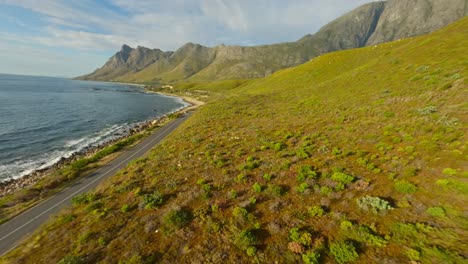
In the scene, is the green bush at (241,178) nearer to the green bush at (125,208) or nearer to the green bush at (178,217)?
the green bush at (178,217)

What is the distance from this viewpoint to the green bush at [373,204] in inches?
521

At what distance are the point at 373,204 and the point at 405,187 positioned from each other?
2786mm

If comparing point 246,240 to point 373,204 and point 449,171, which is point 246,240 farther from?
point 449,171

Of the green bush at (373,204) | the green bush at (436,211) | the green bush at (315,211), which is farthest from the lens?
the green bush at (315,211)

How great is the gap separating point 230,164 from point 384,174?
46.2ft

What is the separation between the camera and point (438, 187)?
13602 mm

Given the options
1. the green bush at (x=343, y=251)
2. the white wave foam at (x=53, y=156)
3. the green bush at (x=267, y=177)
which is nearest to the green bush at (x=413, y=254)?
the green bush at (x=343, y=251)

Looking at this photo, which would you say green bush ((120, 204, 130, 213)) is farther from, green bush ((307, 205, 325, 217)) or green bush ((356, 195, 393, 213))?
green bush ((356, 195, 393, 213))

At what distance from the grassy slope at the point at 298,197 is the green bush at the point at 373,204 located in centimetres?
35

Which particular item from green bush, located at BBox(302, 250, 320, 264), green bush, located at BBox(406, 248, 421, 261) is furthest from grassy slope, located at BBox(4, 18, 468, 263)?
green bush, located at BBox(302, 250, 320, 264)

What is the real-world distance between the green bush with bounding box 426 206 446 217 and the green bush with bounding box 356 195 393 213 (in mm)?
1770

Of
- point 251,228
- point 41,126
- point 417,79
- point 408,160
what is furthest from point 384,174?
point 41,126

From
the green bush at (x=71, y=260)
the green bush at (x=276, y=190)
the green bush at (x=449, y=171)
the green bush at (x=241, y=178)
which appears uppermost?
the green bush at (x=449, y=171)

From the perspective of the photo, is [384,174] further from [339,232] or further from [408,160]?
[339,232]
